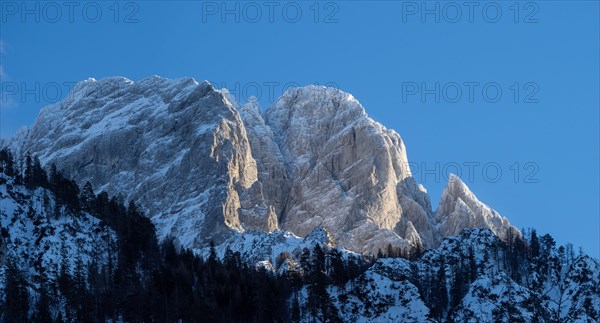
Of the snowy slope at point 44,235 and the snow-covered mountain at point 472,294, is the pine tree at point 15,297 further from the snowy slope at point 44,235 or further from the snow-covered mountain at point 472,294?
the snow-covered mountain at point 472,294

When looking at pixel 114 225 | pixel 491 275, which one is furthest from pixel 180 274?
pixel 491 275

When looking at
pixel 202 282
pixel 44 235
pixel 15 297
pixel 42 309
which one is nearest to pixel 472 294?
pixel 202 282

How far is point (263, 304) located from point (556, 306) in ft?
149

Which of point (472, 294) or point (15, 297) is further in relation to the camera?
point (472, 294)

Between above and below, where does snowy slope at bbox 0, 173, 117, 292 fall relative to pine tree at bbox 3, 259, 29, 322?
above

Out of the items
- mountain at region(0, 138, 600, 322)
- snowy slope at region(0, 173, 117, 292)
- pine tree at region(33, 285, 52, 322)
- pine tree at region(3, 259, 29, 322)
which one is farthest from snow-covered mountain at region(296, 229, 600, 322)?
pine tree at region(3, 259, 29, 322)

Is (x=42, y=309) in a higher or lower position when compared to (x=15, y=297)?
lower

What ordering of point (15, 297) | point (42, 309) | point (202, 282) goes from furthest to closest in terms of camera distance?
point (202, 282) → point (15, 297) → point (42, 309)

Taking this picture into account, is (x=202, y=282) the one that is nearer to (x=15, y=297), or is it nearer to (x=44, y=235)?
(x=44, y=235)

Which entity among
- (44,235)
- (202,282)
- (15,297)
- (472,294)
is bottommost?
(472,294)

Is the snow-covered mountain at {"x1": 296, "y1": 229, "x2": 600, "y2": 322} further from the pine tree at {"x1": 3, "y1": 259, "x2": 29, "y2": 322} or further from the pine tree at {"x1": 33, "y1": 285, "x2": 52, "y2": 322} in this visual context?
the pine tree at {"x1": 3, "y1": 259, "x2": 29, "y2": 322}

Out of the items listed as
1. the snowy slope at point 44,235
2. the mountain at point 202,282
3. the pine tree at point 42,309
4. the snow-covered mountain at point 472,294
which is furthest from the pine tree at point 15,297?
the snow-covered mountain at point 472,294

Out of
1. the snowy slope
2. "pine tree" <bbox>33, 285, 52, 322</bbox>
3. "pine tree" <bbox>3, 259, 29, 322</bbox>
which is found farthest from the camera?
the snowy slope

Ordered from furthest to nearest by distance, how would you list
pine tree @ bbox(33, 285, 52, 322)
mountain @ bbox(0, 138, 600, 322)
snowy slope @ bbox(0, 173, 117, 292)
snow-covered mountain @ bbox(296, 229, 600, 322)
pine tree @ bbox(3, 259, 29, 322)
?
snowy slope @ bbox(0, 173, 117, 292), snow-covered mountain @ bbox(296, 229, 600, 322), mountain @ bbox(0, 138, 600, 322), pine tree @ bbox(33, 285, 52, 322), pine tree @ bbox(3, 259, 29, 322)
